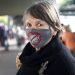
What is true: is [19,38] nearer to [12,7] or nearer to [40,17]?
[12,7]

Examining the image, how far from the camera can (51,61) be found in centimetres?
130

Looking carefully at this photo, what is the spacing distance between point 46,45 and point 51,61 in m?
0.09

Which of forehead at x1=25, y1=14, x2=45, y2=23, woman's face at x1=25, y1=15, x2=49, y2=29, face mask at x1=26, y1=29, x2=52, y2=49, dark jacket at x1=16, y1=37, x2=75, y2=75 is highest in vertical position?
forehead at x1=25, y1=14, x2=45, y2=23

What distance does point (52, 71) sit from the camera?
4.20ft

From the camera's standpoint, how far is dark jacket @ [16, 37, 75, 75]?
1.27m

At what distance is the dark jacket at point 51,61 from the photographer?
50.0 inches

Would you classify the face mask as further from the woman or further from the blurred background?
the blurred background

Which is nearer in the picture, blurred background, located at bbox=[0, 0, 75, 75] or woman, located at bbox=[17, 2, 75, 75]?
woman, located at bbox=[17, 2, 75, 75]

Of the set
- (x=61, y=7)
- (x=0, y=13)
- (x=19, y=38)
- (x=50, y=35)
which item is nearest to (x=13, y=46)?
(x=19, y=38)

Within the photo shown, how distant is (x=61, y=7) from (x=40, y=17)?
1.12 m

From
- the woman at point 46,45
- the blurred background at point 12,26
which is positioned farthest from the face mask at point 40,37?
the blurred background at point 12,26

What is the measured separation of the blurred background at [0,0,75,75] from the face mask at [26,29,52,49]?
3.16ft

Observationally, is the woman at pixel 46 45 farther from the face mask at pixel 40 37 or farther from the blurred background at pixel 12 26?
the blurred background at pixel 12 26

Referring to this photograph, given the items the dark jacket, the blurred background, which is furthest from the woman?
the blurred background
